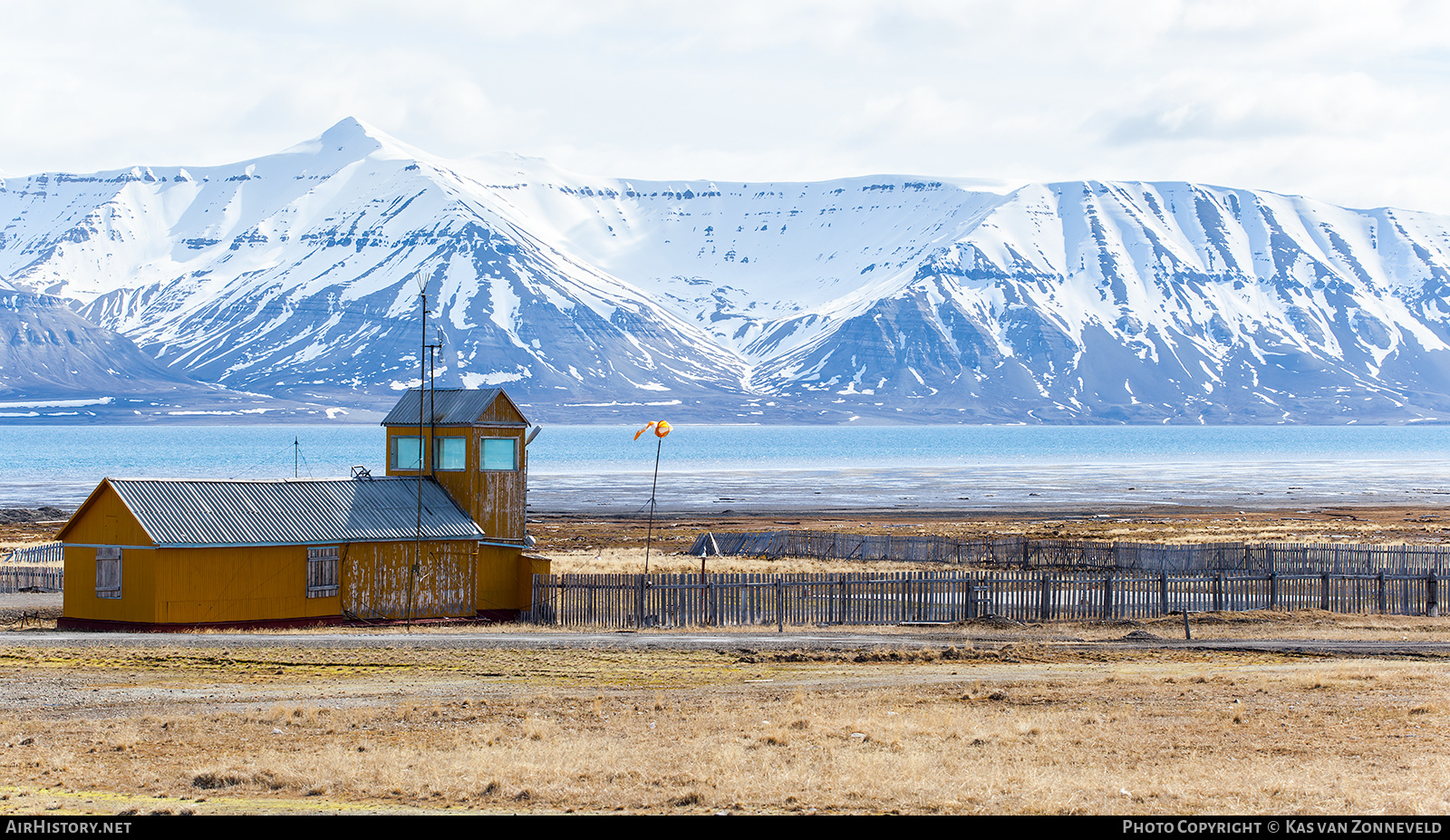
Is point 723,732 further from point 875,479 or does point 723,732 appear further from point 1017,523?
point 875,479

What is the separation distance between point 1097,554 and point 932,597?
15.7m

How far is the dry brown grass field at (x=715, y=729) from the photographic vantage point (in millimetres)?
14164

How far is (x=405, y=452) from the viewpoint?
129 ft

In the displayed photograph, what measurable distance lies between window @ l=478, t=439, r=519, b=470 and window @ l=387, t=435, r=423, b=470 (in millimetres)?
1893

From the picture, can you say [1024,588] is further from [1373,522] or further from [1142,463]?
[1142,463]

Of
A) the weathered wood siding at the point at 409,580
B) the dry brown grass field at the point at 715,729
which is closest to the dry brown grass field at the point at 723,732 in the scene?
the dry brown grass field at the point at 715,729

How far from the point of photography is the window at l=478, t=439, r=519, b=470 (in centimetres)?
3847

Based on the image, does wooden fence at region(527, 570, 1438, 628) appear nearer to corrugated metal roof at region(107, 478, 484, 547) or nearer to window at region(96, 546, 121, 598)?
corrugated metal roof at region(107, 478, 484, 547)

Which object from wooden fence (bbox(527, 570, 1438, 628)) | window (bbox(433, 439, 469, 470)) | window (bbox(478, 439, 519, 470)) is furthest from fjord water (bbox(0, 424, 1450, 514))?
wooden fence (bbox(527, 570, 1438, 628))

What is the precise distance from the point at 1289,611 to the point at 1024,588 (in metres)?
6.00

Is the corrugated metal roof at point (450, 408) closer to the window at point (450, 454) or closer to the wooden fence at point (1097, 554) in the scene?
the window at point (450, 454)

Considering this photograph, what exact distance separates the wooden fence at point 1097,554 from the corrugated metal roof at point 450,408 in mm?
18033
